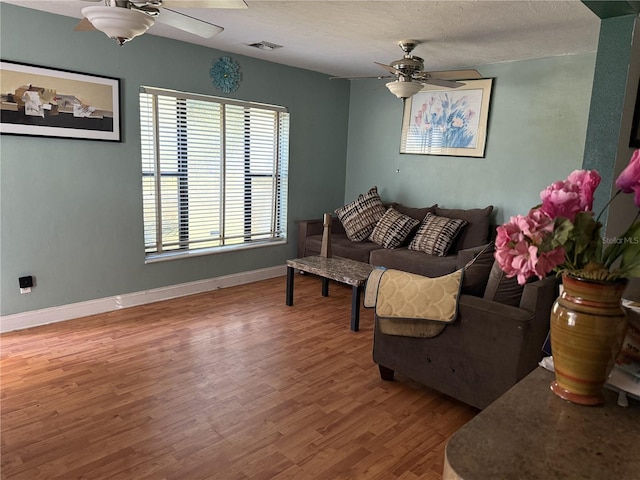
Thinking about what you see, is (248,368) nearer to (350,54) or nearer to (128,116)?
(128,116)

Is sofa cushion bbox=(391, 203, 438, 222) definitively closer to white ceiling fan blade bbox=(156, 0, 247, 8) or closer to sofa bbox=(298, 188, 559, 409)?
sofa bbox=(298, 188, 559, 409)

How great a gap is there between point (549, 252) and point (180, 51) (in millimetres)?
4162

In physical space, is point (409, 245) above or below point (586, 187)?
below

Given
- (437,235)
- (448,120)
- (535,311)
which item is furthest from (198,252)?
(535,311)

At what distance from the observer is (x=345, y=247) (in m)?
5.13

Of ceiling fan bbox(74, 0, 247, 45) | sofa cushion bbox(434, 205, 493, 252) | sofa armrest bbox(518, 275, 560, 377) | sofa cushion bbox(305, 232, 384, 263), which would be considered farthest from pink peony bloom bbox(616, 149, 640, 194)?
sofa cushion bbox(305, 232, 384, 263)

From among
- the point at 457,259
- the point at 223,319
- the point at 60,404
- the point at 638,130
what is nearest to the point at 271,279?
the point at 223,319

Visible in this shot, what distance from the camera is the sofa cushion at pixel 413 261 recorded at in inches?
174

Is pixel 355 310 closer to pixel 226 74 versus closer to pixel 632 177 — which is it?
pixel 226 74

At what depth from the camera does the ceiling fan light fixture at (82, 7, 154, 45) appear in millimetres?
1963

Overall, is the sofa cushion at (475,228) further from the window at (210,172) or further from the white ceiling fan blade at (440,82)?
the window at (210,172)

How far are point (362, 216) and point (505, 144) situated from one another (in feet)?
5.65

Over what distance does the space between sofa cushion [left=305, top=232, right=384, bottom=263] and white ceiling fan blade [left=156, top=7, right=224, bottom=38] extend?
2933mm

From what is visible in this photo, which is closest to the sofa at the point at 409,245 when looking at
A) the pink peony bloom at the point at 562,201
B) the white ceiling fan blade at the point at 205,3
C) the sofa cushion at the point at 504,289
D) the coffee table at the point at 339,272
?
the coffee table at the point at 339,272
